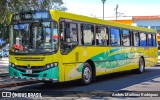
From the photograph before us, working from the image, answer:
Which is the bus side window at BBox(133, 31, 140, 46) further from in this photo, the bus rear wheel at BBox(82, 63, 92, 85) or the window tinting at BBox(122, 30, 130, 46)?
the bus rear wheel at BBox(82, 63, 92, 85)

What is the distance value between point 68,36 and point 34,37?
1.28 m

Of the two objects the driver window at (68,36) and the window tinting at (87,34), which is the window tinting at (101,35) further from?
the driver window at (68,36)

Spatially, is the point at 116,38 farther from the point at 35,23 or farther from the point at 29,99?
the point at 29,99

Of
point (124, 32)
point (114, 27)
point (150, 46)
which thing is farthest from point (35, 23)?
point (150, 46)

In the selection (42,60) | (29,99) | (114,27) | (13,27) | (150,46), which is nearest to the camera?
(29,99)

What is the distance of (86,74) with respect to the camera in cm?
1565

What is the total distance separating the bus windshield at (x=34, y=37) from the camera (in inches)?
543

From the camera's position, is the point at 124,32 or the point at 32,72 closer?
the point at 32,72

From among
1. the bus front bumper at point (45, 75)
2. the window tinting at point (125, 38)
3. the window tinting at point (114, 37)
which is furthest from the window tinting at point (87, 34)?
the window tinting at point (125, 38)

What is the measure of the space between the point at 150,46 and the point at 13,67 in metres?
11.9

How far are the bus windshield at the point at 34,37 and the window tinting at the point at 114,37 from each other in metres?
5.09

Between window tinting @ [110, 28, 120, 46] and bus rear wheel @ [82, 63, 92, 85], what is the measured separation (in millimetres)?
2870

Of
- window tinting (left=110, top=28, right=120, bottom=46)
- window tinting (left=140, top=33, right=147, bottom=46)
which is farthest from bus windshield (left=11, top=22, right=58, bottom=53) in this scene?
window tinting (left=140, top=33, right=147, bottom=46)

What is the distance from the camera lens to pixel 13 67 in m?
14.5
